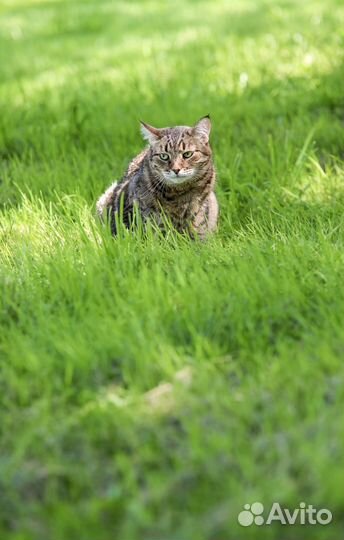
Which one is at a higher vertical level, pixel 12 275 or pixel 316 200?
pixel 12 275

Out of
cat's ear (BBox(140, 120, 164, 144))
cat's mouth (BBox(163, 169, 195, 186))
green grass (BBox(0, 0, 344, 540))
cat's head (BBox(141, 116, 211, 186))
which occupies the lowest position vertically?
green grass (BBox(0, 0, 344, 540))

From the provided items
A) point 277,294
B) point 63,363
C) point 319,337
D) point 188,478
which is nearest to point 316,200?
point 277,294

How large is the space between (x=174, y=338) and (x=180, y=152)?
181cm

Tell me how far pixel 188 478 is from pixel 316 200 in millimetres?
2733

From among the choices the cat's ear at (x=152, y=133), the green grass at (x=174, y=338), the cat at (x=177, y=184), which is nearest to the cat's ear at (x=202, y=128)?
the cat at (x=177, y=184)

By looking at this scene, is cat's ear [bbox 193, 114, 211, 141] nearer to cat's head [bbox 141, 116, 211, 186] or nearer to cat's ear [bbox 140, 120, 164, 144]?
cat's head [bbox 141, 116, 211, 186]

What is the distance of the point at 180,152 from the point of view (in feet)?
16.0

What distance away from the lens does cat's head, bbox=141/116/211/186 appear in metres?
4.85

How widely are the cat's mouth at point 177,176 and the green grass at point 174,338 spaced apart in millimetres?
410

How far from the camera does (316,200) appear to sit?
5.00 meters

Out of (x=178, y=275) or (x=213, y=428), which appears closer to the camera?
(x=213, y=428)

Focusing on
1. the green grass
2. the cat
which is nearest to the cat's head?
the cat

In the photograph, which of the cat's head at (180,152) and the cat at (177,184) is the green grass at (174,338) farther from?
the cat's head at (180,152)

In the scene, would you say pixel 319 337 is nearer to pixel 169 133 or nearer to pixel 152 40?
pixel 169 133
